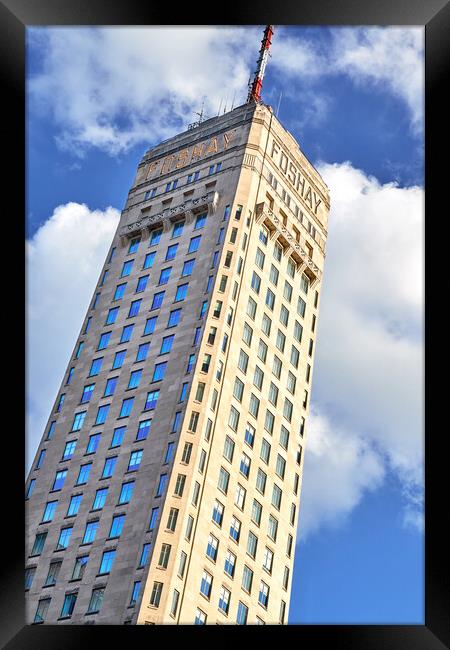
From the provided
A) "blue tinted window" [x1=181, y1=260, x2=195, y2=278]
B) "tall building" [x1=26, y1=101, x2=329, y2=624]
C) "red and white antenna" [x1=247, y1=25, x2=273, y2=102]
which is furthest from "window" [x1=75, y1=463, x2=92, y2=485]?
"red and white antenna" [x1=247, y1=25, x2=273, y2=102]

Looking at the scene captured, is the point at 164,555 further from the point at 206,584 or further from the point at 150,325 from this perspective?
the point at 150,325

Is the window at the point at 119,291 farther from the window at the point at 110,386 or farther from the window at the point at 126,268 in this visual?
the window at the point at 110,386

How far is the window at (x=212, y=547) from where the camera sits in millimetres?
69875

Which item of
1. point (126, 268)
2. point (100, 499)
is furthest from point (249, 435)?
point (126, 268)

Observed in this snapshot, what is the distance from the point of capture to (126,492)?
72.5 metres

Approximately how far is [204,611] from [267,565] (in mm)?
10196

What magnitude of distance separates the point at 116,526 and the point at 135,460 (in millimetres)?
5593

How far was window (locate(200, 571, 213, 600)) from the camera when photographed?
67938 mm

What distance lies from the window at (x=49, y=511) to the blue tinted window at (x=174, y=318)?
1798 centimetres

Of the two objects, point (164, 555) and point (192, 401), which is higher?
point (192, 401)
